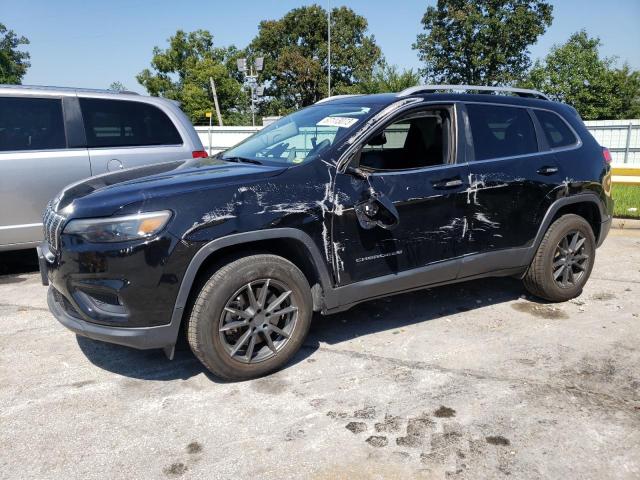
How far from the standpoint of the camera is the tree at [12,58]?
53844 mm

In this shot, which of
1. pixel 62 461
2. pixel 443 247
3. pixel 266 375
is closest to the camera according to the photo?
pixel 62 461

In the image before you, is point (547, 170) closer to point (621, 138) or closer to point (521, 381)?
point (521, 381)

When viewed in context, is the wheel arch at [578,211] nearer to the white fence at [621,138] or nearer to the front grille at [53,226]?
the front grille at [53,226]

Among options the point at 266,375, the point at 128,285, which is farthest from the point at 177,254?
the point at 266,375

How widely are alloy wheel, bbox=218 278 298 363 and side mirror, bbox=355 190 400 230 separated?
674 millimetres

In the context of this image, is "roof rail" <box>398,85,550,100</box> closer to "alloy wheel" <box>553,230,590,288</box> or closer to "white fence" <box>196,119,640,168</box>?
"alloy wheel" <box>553,230,590,288</box>

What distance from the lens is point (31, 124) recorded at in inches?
211

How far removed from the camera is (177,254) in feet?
9.76

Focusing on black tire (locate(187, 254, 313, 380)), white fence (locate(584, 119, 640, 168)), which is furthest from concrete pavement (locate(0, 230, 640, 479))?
white fence (locate(584, 119, 640, 168))

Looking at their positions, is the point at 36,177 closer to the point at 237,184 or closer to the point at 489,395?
the point at 237,184

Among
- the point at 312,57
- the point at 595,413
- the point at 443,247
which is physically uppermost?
the point at 312,57

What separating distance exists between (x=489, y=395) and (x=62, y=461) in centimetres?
235

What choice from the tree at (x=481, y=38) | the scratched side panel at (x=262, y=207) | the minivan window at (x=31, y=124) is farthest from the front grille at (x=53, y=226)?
the tree at (x=481, y=38)

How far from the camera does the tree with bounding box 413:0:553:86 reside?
145 ft
